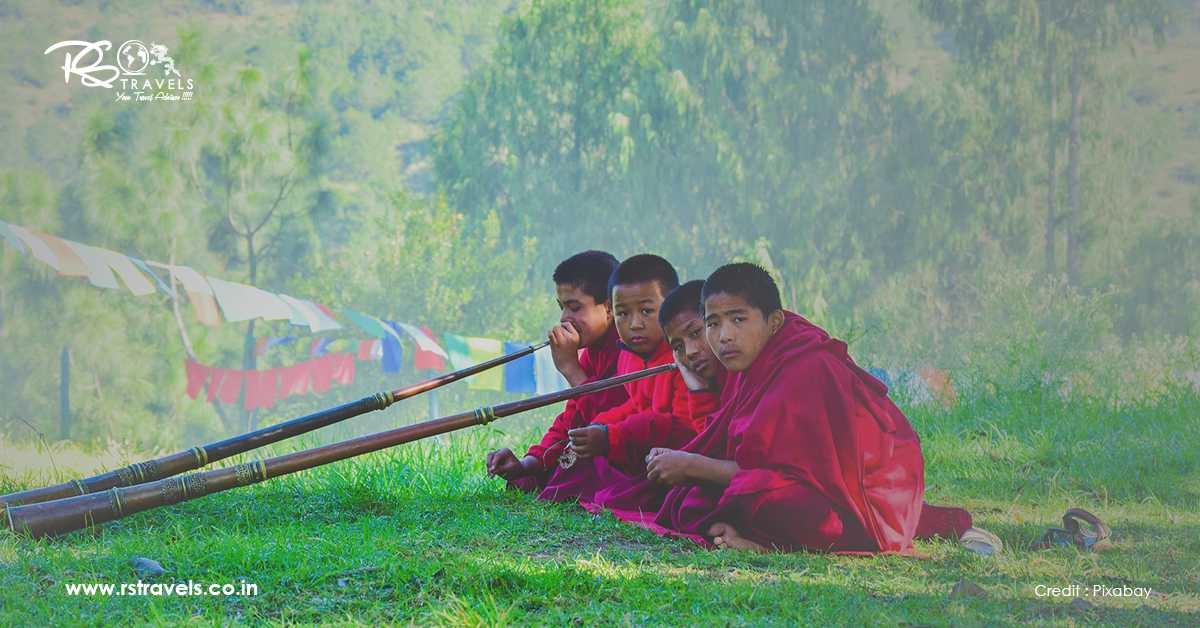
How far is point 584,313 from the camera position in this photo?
17.2 feet

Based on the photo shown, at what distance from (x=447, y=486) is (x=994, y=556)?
2.65 m

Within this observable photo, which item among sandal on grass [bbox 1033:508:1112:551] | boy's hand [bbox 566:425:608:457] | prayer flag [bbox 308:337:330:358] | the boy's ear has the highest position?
the boy's ear

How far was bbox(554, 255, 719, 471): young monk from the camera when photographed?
15.7 feet

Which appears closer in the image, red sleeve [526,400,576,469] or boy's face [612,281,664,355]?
boy's face [612,281,664,355]

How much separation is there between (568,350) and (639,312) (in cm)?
46

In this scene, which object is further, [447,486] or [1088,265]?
[1088,265]

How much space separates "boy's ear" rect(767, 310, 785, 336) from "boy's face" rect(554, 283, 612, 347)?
44.7 inches

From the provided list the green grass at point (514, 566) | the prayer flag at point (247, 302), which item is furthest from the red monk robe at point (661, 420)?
Result: the prayer flag at point (247, 302)

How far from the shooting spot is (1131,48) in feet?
60.7

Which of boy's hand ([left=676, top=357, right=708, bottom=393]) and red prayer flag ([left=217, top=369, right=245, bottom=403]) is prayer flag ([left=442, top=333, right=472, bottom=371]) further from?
red prayer flag ([left=217, top=369, right=245, bottom=403])

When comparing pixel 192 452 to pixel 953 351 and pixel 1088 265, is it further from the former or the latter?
pixel 1088 265

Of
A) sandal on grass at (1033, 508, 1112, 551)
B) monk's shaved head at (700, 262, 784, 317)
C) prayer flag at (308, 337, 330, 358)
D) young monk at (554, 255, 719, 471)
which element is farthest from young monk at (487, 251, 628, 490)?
prayer flag at (308, 337, 330, 358)

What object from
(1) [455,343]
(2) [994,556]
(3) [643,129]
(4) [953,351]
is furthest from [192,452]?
(3) [643,129]

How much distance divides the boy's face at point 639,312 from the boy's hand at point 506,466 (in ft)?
2.85
